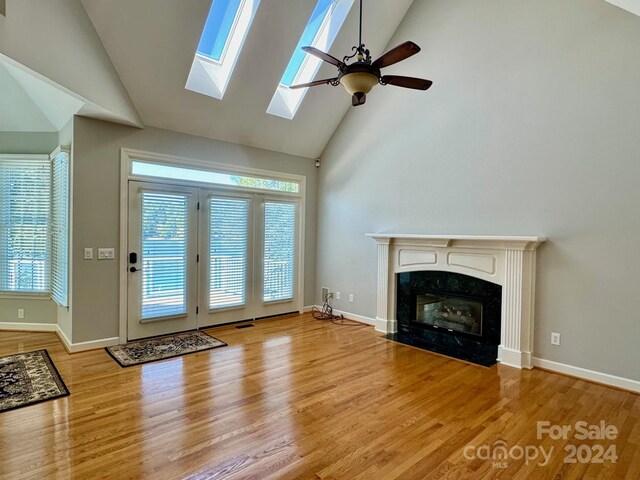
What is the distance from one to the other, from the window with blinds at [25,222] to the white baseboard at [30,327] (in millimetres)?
473

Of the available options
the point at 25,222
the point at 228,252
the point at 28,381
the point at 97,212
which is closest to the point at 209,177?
the point at 228,252

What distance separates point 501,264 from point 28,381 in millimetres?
4969

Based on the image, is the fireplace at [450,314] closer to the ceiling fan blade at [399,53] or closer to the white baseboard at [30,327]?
the ceiling fan blade at [399,53]

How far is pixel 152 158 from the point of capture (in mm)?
4633

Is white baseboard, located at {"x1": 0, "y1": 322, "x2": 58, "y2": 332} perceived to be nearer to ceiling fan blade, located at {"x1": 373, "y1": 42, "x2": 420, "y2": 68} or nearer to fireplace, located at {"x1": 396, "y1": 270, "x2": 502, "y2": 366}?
fireplace, located at {"x1": 396, "y1": 270, "x2": 502, "y2": 366}

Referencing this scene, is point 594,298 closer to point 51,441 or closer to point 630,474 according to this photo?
point 630,474

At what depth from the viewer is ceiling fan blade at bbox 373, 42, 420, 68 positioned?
2579 millimetres

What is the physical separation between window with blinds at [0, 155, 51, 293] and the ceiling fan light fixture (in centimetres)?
435

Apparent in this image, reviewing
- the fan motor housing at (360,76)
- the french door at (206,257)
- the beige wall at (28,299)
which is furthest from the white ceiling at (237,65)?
the fan motor housing at (360,76)

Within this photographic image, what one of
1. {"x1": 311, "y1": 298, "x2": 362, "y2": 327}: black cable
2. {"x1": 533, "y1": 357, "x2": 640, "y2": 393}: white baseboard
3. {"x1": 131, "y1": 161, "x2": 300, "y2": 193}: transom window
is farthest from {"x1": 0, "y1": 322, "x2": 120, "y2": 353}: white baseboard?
{"x1": 533, "y1": 357, "x2": 640, "y2": 393}: white baseboard

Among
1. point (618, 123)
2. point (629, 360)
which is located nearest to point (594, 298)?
point (629, 360)

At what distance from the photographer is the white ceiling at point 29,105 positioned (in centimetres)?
403

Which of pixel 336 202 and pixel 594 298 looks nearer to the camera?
pixel 594 298

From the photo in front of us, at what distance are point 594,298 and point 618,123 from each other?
5.54 ft
